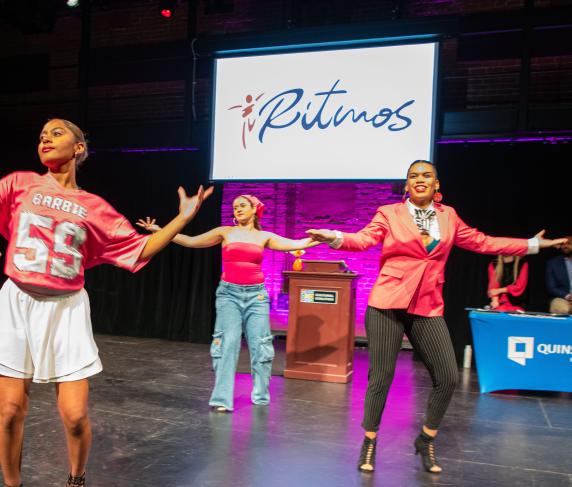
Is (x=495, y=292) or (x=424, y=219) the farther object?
(x=495, y=292)

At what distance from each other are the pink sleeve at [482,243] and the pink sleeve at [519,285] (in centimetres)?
315

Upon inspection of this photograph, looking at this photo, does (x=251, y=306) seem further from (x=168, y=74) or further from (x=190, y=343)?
(x=168, y=74)

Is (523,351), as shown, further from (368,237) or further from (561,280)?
(368,237)

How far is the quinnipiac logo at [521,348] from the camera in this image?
5.12 meters

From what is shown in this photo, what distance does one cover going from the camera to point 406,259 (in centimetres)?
299

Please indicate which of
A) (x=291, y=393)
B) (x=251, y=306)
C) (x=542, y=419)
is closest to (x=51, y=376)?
(x=251, y=306)

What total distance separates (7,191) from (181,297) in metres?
6.01

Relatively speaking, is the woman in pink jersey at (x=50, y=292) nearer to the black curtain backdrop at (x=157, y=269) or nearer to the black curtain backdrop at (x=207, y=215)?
the black curtain backdrop at (x=207, y=215)

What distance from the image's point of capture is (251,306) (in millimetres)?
4344

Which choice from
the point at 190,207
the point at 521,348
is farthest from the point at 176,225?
the point at 521,348

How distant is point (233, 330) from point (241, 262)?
0.51 m

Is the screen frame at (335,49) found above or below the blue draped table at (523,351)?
above

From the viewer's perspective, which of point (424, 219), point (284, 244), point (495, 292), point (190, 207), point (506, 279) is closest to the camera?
point (190, 207)

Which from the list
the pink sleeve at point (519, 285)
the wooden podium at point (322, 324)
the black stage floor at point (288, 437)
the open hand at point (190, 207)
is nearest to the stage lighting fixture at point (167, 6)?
the wooden podium at point (322, 324)
